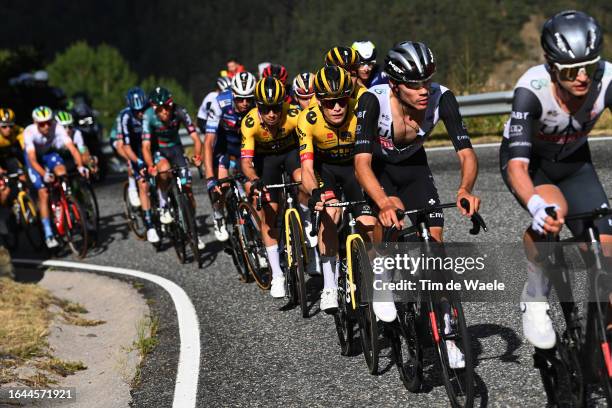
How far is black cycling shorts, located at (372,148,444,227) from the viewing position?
19.3ft

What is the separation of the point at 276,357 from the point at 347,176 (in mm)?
1651

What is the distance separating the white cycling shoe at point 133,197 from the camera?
13304 mm

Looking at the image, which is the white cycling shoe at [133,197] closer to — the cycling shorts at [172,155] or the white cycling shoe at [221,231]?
the cycling shorts at [172,155]

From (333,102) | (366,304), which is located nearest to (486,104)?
(333,102)

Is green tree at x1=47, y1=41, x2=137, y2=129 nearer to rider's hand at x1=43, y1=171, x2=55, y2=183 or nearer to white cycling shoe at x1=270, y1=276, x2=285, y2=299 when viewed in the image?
rider's hand at x1=43, y1=171, x2=55, y2=183

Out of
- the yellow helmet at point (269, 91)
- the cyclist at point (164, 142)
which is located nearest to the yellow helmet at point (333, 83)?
the yellow helmet at point (269, 91)

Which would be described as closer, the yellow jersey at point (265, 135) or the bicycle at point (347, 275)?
the bicycle at point (347, 275)

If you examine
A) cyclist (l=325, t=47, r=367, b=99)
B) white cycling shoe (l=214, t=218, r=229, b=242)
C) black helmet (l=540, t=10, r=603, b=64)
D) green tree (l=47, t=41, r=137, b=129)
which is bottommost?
white cycling shoe (l=214, t=218, r=229, b=242)

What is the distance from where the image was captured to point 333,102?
23.1ft

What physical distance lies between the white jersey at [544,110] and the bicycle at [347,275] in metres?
1.70

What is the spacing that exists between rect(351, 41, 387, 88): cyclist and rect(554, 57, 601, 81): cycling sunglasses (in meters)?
5.53

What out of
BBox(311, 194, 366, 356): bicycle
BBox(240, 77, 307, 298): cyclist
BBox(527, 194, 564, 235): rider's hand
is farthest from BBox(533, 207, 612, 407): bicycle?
BBox(240, 77, 307, 298): cyclist

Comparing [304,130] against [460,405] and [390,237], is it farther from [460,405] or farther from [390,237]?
[460,405]

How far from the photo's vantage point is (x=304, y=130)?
7.38 meters
